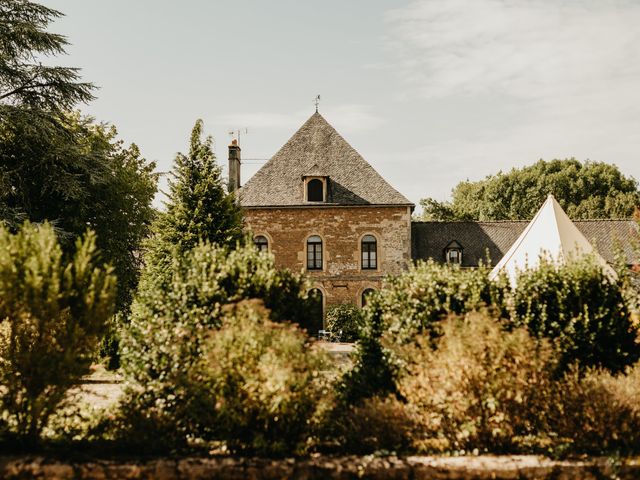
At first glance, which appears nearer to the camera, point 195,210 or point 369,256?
point 195,210

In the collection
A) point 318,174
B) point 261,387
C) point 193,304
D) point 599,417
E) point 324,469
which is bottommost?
point 324,469

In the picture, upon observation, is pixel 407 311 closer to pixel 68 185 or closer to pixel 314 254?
pixel 68 185

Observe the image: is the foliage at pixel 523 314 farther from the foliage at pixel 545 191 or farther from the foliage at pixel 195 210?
the foliage at pixel 545 191

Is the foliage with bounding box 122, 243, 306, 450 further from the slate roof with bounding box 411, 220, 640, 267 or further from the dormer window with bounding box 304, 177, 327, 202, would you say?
the slate roof with bounding box 411, 220, 640, 267

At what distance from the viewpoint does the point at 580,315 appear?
343 inches

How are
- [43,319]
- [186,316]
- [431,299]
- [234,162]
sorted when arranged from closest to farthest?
[43,319]
[186,316]
[431,299]
[234,162]

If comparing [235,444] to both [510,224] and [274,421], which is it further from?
[510,224]

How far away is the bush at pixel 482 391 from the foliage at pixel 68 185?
13064mm

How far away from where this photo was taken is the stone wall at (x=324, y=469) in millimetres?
6645

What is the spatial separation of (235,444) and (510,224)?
85.7 feet

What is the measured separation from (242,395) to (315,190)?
67.3 feet

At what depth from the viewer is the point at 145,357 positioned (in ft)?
26.5

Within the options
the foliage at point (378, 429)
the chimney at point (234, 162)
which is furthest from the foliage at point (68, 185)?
the foliage at point (378, 429)

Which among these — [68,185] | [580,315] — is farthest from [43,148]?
[580,315]
